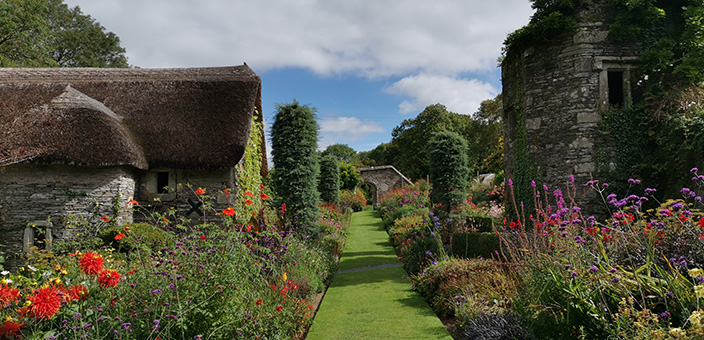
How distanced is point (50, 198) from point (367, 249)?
8.21m

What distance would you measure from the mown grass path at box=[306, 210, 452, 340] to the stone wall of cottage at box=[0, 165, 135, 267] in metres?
5.57

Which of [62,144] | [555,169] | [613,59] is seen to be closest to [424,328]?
[555,169]

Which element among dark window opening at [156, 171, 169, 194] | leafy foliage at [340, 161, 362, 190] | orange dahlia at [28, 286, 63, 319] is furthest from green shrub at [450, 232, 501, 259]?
leafy foliage at [340, 161, 362, 190]

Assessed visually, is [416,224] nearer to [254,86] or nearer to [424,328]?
[254,86]

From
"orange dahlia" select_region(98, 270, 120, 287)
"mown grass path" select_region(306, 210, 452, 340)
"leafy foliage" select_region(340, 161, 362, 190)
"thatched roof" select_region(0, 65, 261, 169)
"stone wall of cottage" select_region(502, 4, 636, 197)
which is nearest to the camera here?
"orange dahlia" select_region(98, 270, 120, 287)

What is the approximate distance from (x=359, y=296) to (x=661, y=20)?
9.12 m

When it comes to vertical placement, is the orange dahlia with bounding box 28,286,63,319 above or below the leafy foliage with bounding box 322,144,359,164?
below

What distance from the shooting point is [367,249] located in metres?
12.6

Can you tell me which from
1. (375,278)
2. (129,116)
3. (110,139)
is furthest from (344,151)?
(375,278)

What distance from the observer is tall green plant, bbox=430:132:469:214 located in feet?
38.4

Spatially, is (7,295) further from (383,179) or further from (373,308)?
(383,179)

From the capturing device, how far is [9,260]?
9406 millimetres

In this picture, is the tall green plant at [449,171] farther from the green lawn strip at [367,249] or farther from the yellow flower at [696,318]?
the yellow flower at [696,318]

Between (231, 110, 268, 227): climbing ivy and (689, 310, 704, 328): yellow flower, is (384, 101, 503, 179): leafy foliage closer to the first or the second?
(231, 110, 268, 227): climbing ivy
